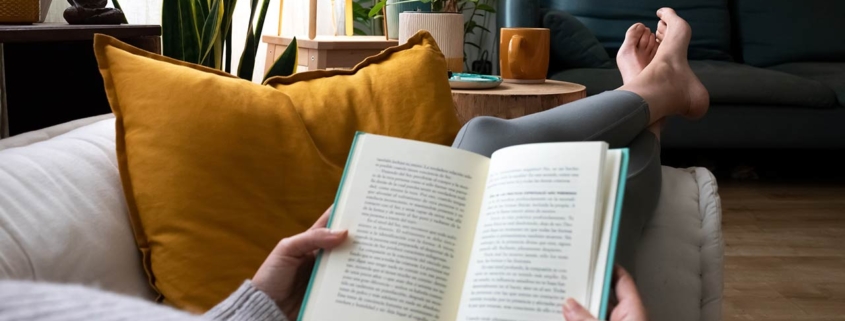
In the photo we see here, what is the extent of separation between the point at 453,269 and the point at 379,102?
1.48 ft

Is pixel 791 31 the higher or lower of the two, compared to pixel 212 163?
lower

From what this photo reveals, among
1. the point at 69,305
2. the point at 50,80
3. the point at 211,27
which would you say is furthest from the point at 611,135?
the point at 50,80

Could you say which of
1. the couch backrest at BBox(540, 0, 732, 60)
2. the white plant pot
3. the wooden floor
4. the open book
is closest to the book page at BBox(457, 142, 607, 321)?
the open book

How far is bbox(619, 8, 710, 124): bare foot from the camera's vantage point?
144 centimetres

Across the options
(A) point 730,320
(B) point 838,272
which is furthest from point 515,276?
(B) point 838,272

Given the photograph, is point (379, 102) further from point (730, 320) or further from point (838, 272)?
point (838, 272)

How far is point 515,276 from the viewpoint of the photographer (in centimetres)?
74

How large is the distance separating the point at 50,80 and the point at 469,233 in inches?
52.4

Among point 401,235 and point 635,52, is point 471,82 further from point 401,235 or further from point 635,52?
point 401,235

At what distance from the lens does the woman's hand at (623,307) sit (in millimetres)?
700

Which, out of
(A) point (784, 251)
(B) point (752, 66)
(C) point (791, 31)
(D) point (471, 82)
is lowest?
(A) point (784, 251)

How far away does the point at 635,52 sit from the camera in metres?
1.80

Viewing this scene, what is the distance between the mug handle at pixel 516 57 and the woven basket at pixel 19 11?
0.96 meters

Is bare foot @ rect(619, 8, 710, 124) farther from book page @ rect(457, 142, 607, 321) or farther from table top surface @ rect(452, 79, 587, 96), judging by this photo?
book page @ rect(457, 142, 607, 321)
